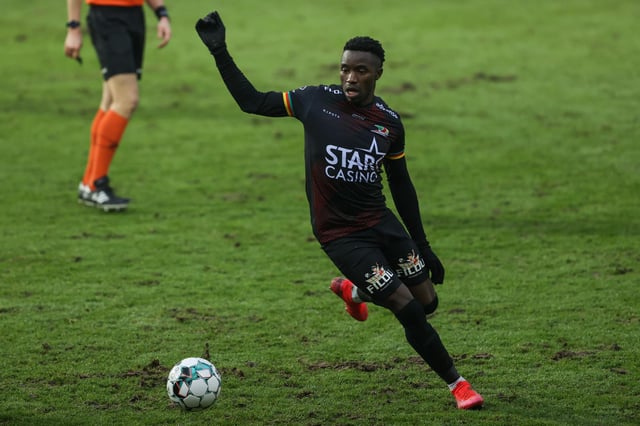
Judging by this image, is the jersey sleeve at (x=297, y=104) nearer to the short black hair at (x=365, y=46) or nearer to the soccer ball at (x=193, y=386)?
the short black hair at (x=365, y=46)

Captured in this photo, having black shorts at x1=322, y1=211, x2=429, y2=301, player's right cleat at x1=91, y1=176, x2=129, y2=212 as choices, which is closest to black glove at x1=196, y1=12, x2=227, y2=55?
black shorts at x1=322, y1=211, x2=429, y2=301

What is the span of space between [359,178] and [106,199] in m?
4.95

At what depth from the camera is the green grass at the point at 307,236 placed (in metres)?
5.89

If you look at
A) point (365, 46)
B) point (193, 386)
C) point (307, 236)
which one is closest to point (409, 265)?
→ point (365, 46)

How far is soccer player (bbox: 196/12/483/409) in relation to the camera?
5535 millimetres

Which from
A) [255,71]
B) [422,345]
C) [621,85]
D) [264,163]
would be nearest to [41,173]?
[264,163]

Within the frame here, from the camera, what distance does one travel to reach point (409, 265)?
5.81 m

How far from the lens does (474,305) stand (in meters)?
7.48

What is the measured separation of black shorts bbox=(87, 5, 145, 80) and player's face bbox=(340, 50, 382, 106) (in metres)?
4.71

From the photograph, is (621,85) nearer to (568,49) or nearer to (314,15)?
(568,49)

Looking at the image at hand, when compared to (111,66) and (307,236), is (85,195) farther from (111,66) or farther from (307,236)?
(307,236)

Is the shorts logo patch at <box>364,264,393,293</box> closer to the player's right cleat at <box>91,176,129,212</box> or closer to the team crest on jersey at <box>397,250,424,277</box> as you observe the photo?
the team crest on jersey at <box>397,250,424,277</box>

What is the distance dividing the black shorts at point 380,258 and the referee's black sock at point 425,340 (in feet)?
0.49

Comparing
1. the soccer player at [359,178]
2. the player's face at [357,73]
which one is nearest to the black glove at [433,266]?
the soccer player at [359,178]
